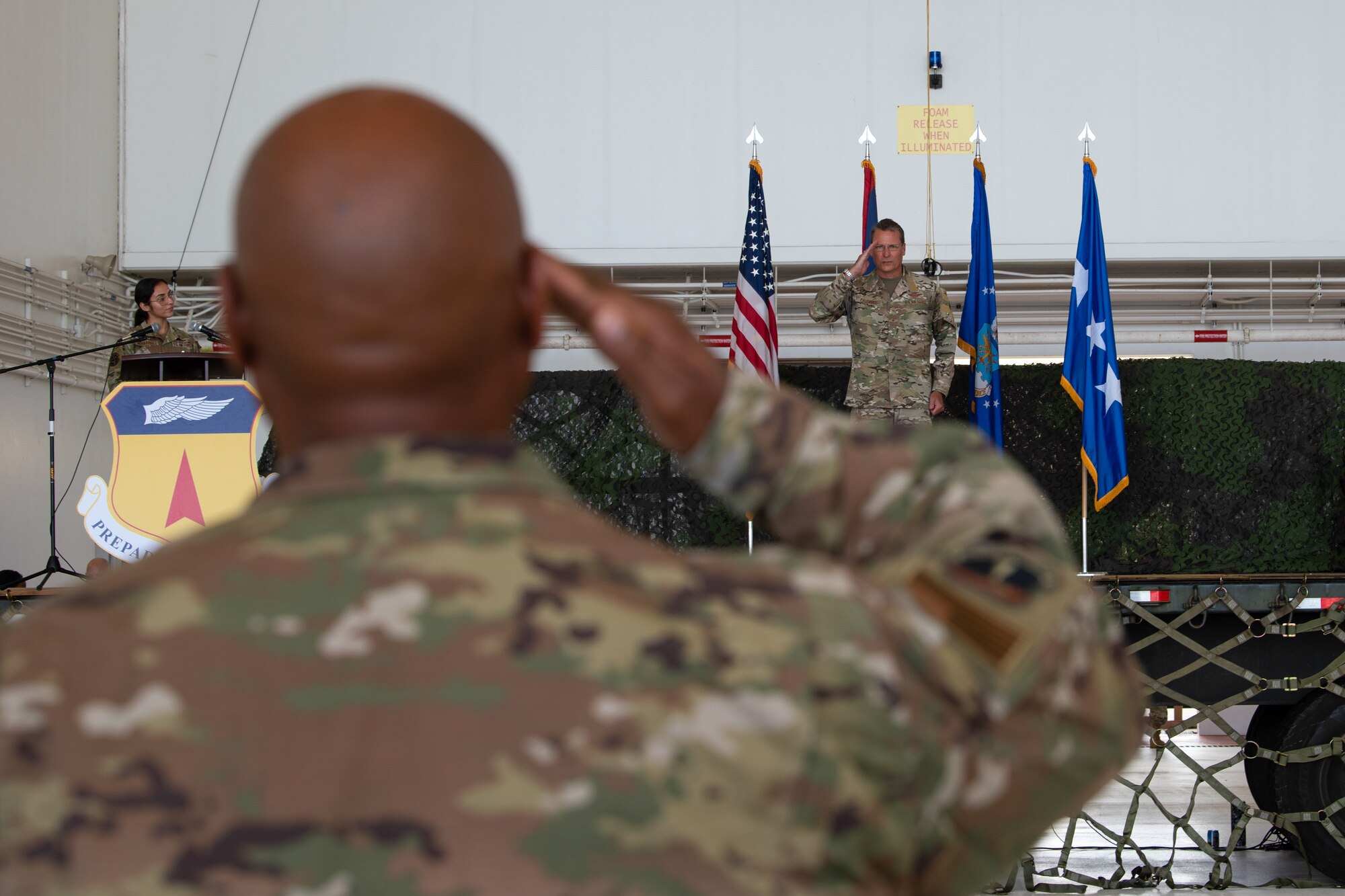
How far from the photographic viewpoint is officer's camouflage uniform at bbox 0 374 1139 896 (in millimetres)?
600

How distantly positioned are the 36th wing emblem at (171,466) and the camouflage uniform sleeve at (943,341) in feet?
10.3

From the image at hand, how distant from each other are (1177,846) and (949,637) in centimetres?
554

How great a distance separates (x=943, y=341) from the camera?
238 inches

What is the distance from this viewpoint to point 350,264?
64 cm

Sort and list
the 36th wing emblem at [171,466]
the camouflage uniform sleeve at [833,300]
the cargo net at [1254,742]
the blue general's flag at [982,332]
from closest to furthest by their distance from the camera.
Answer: the cargo net at [1254,742] → the 36th wing emblem at [171,466] → the blue general's flag at [982,332] → the camouflage uniform sleeve at [833,300]

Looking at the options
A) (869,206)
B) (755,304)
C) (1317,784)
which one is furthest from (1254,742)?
(869,206)

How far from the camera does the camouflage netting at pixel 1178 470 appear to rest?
18.8 feet

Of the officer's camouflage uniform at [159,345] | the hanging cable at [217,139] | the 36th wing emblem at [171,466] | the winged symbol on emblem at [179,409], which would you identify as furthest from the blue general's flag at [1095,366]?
the hanging cable at [217,139]

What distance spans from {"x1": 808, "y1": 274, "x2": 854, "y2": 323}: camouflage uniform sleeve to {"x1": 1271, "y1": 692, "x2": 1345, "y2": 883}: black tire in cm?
277

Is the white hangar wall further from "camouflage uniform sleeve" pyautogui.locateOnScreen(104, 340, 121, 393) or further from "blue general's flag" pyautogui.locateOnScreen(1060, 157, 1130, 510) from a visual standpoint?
"camouflage uniform sleeve" pyautogui.locateOnScreen(104, 340, 121, 393)

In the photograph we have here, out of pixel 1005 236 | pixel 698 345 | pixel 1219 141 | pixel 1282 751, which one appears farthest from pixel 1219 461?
pixel 698 345

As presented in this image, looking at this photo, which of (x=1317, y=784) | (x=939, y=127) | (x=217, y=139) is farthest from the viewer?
(x=217, y=139)

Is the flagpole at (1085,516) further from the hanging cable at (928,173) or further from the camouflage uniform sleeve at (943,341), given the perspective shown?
the hanging cable at (928,173)

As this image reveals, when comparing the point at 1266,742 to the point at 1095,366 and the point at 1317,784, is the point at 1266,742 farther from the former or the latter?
the point at 1095,366
